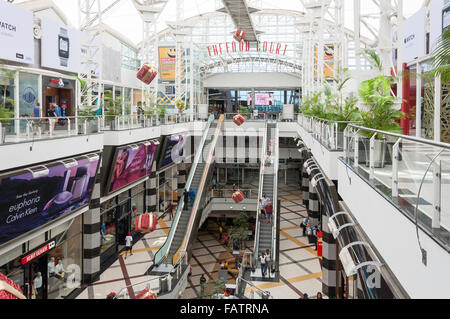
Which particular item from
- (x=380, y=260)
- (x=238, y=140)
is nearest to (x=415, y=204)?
(x=380, y=260)

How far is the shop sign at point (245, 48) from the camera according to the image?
4212 cm

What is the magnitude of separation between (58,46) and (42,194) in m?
11.2

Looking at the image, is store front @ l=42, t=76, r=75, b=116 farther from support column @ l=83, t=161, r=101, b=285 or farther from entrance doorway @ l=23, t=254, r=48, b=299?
entrance doorway @ l=23, t=254, r=48, b=299

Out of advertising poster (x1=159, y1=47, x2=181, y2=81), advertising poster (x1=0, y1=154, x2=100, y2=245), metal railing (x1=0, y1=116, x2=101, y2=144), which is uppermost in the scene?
advertising poster (x1=159, y1=47, x2=181, y2=81)

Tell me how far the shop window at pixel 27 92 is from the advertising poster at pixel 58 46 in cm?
221

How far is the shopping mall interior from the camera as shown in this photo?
379 cm

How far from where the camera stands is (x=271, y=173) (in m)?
22.1

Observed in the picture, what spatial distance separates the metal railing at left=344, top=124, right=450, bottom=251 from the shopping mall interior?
0.06 feet

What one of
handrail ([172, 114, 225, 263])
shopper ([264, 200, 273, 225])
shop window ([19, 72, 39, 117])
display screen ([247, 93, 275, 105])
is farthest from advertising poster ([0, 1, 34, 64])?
display screen ([247, 93, 275, 105])

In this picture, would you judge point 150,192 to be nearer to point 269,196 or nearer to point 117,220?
point 117,220

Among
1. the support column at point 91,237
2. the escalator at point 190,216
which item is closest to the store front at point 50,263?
the support column at point 91,237

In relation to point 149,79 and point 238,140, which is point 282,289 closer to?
point 149,79

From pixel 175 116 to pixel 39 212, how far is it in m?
14.1

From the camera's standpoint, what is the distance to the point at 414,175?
10.5ft
